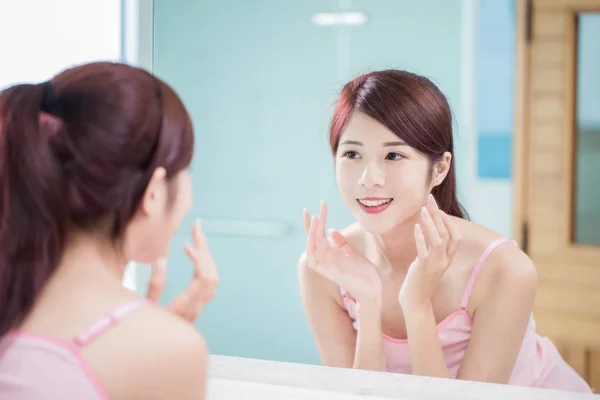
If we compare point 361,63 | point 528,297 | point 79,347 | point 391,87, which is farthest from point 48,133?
point 361,63

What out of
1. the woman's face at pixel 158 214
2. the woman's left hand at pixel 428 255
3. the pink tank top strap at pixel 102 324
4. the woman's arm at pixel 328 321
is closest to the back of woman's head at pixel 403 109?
the woman's left hand at pixel 428 255

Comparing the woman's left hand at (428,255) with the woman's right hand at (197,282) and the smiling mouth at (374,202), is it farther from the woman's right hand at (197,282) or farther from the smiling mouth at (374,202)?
the woman's right hand at (197,282)

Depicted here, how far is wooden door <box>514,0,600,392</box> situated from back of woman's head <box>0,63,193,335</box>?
147cm

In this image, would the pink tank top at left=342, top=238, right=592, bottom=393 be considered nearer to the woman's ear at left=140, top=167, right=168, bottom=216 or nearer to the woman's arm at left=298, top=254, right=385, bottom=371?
the woman's arm at left=298, top=254, right=385, bottom=371

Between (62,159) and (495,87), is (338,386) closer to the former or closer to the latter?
(62,159)

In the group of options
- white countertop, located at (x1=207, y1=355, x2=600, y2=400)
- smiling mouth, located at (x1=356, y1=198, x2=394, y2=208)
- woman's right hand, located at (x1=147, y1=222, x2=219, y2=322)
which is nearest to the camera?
woman's right hand, located at (x1=147, y1=222, x2=219, y2=322)

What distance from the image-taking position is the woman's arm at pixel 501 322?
1005 millimetres

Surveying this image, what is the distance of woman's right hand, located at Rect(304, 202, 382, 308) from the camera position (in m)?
1.04

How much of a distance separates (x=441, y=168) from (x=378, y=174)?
4.5 inches

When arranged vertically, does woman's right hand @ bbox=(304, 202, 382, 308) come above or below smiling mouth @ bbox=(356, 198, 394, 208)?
below

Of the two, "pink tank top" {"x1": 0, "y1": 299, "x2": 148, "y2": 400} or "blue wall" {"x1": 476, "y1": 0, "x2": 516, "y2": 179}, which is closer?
"pink tank top" {"x1": 0, "y1": 299, "x2": 148, "y2": 400}

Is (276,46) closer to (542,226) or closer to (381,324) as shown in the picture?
(542,226)

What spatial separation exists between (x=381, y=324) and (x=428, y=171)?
0.24m

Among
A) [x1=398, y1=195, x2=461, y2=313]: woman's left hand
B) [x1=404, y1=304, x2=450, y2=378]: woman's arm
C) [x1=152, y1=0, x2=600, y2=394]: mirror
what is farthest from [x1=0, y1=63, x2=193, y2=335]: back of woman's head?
[x1=152, y1=0, x2=600, y2=394]: mirror
